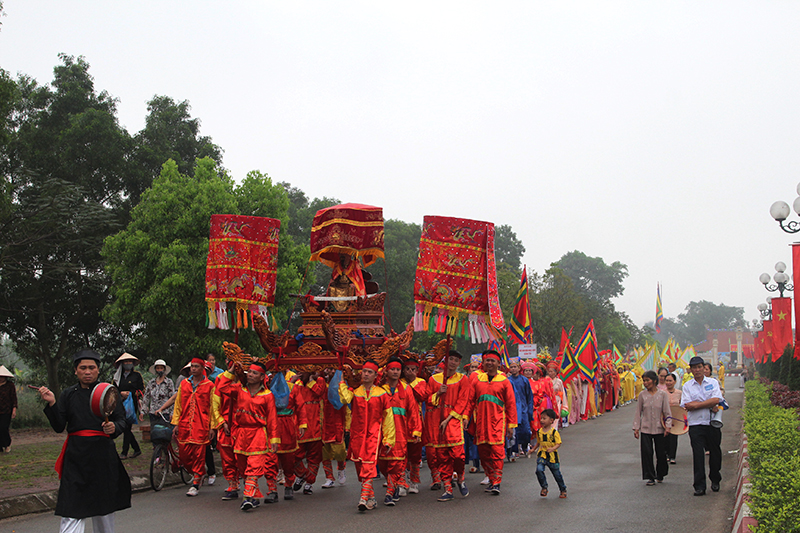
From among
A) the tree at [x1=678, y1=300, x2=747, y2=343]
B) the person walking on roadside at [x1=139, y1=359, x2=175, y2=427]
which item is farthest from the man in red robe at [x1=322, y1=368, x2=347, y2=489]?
the tree at [x1=678, y1=300, x2=747, y2=343]

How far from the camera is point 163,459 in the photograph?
11.1 m

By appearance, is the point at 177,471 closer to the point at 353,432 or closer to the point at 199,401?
the point at 199,401

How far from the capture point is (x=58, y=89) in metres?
28.4

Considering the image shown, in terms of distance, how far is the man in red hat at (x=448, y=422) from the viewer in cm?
966

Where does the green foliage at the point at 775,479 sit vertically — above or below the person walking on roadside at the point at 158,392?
below

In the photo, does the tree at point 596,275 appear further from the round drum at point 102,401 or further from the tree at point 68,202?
the round drum at point 102,401

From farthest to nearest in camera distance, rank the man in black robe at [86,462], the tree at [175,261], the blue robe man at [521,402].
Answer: the tree at [175,261] → the blue robe man at [521,402] → the man in black robe at [86,462]

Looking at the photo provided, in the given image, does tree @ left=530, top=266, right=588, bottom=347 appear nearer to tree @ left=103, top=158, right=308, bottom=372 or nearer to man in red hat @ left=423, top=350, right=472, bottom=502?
tree @ left=103, top=158, right=308, bottom=372

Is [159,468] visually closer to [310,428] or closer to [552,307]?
[310,428]

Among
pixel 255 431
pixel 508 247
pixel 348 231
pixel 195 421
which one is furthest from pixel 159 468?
pixel 508 247

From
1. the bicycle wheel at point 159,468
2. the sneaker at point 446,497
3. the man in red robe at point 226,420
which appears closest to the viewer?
the sneaker at point 446,497

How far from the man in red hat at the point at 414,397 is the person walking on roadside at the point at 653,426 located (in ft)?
9.66

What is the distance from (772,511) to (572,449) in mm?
10098

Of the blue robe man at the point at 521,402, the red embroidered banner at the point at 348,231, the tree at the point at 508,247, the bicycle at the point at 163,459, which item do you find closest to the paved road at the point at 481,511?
the bicycle at the point at 163,459
